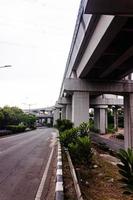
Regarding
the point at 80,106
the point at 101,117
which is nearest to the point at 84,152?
the point at 80,106

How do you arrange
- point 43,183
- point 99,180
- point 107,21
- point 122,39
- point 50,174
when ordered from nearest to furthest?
point 43,183 < point 99,180 < point 50,174 < point 107,21 < point 122,39

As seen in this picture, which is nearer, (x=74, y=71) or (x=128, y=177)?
(x=128, y=177)

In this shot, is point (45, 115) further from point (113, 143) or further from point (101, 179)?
point (101, 179)

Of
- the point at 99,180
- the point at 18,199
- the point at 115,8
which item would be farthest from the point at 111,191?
the point at 115,8

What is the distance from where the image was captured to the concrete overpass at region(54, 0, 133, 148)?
26.4ft

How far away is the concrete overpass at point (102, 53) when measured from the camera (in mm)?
8039

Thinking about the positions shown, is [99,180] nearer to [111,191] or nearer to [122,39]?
[111,191]

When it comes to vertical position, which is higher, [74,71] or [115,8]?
[74,71]

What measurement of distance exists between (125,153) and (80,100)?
77.3 ft

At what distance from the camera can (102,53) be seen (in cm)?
1822

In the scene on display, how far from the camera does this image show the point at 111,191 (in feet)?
30.2

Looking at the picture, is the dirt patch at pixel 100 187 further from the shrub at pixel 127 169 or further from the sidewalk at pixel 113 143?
the sidewalk at pixel 113 143

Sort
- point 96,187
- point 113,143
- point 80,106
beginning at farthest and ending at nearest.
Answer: point 113,143
point 80,106
point 96,187

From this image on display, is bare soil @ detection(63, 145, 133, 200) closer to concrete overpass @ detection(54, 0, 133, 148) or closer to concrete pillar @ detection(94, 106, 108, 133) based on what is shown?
concrete overpass @ detection(54, 0, 133, 148)
